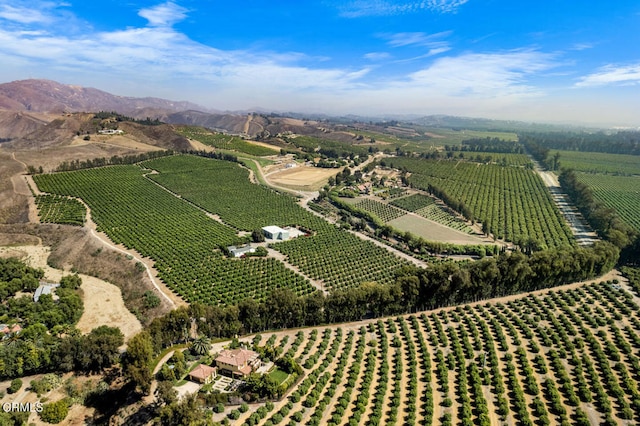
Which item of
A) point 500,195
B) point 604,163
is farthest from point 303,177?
point 604,163

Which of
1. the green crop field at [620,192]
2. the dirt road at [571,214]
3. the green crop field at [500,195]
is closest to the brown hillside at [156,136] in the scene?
the green crop field at [500,195]

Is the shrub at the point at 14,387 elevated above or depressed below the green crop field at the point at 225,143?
below

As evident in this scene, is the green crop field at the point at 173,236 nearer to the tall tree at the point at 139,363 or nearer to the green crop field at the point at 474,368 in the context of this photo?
the green crop field at the point at 474,368

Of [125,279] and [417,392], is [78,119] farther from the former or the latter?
[417,392]

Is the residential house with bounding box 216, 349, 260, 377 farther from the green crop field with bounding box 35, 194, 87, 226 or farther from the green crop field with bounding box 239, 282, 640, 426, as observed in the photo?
the green crop field with bounding box 35, 194, 87, 226

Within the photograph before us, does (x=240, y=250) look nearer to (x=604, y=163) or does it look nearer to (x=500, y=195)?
(x=500, y=195)

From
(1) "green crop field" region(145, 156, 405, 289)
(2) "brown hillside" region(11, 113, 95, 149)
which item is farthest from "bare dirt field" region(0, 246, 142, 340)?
(2) "brown hillside" region(11, 113, 95, 149)
